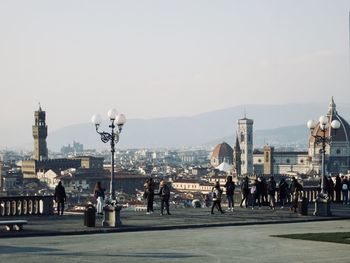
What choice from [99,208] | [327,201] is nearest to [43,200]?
[99,208]

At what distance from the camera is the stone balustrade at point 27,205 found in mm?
32094

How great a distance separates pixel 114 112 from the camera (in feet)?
102

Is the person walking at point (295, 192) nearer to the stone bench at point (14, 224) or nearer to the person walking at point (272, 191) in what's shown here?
the person walking at point (272, 191)

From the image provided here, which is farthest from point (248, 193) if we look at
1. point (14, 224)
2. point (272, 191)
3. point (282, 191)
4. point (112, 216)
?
point (14, 224)

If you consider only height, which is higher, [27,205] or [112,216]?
[27,205]

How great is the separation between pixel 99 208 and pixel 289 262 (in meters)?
15.1

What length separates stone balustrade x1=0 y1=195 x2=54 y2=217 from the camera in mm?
32094

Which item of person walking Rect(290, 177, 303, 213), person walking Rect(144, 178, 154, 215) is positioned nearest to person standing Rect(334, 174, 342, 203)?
person walking Rect(290, 177, 303, 213)

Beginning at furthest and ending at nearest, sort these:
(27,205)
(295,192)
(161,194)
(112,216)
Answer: (295,192), (161,194), (27,205), (112,216)

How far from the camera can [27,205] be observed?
32.2m

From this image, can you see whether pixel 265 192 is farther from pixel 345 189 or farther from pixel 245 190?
pixel 345 189

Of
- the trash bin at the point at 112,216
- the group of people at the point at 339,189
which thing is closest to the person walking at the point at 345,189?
the group of people at the point at 339,189

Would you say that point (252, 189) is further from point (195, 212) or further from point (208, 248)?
point (208, 248)

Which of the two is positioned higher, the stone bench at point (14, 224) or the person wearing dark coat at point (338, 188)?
the person wearing dark coat at point (338, 188)
